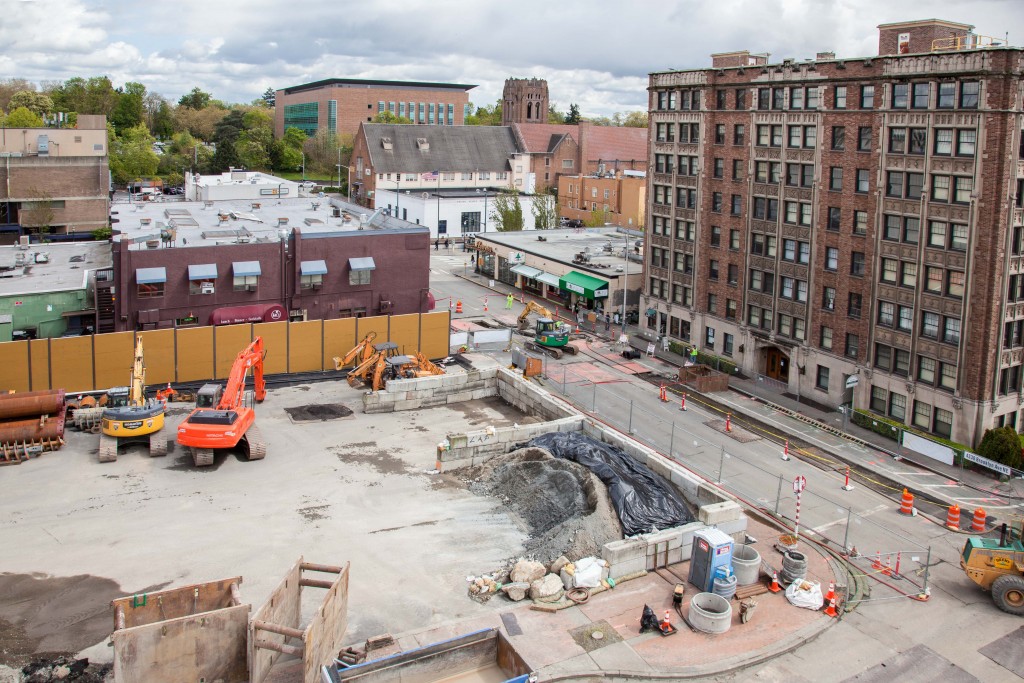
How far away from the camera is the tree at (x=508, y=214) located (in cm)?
10456

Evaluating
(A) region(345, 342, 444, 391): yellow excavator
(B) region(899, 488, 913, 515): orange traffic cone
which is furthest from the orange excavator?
(B) region(899, 488, 913, 515): orange traffic cone

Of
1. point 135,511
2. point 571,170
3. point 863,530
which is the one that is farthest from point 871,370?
point 571,170

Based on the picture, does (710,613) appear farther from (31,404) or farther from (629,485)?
(31,404)

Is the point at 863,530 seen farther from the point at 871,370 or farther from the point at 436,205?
the point at 436,205

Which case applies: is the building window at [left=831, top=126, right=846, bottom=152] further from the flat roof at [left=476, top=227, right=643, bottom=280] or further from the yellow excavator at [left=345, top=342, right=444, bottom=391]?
the yellow excavator at [left=345, top=342, right=444, bottom=391]

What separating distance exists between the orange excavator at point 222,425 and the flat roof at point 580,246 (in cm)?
3656

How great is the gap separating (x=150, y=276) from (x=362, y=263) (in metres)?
12.4

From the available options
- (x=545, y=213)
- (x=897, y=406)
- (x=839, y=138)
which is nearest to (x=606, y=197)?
(x=545, y=213)

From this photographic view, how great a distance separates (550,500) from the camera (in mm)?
32719

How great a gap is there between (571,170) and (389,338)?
82.1 m

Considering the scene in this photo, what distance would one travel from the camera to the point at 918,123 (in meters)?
46.8

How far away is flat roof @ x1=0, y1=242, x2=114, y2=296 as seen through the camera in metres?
52.0

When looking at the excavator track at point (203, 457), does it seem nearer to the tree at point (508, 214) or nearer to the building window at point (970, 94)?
the building window at point (970, 94)

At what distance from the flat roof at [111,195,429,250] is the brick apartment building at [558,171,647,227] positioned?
42765 mm
